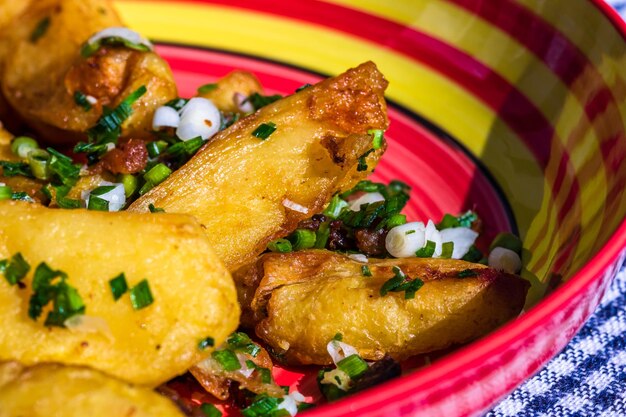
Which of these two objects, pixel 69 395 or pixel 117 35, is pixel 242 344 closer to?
pixel 69 395

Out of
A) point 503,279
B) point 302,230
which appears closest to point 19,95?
point 302,230

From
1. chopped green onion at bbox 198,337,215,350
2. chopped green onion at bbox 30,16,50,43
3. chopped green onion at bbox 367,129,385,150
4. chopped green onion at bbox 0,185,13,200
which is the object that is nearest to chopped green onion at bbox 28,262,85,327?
chopped green onion at bbox 198,337,215,350

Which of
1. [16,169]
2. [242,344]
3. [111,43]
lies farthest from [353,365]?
[111,43]

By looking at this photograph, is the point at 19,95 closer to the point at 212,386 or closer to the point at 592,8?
the point at 212,386

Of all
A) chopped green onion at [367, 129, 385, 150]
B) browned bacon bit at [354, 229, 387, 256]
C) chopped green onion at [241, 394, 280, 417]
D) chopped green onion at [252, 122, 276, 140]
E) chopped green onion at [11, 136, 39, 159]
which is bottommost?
chopped green onion at [241, 394, 280, 417]

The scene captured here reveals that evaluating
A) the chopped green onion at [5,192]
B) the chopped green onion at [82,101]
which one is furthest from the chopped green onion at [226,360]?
the chopped green onion at [82,101]

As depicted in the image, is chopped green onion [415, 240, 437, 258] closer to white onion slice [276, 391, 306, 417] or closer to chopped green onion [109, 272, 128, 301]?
white onion slice [276, 391, 306, 417]

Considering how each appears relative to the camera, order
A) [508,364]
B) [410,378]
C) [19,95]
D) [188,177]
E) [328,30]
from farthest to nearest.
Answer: [328,30] < [19,95] < [188,177] < [508,364] < [410,378]

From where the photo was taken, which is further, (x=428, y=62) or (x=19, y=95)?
(x=428, y=62)
